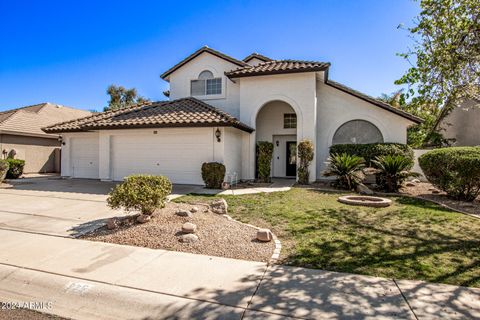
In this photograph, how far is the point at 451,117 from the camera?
22531mm

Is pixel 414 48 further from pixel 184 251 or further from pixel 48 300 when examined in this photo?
pixel 48 300

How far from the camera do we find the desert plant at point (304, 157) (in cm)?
1437

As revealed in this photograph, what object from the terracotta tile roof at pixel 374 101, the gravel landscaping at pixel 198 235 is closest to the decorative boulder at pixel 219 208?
the gravel landscaping at pixel 198 235

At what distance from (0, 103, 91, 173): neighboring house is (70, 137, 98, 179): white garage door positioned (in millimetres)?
6019

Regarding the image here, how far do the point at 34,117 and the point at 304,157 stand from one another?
2306 cm

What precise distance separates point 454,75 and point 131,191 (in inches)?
384

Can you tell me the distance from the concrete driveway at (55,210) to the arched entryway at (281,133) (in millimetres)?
7937

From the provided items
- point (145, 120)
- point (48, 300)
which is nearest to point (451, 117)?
point (145, 120)

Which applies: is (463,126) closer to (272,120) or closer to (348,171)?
(348,171)

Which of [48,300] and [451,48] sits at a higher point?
[451,48]

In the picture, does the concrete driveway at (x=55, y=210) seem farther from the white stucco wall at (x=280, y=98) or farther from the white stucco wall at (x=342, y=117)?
the white stucco wall at (x=342, y=117)

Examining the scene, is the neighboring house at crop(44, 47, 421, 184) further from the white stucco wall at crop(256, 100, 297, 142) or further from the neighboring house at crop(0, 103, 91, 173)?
the neighboring house at crop(0, 103, 91, 173)

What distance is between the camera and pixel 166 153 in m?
14.4

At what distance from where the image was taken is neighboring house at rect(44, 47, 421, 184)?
13969 mm
